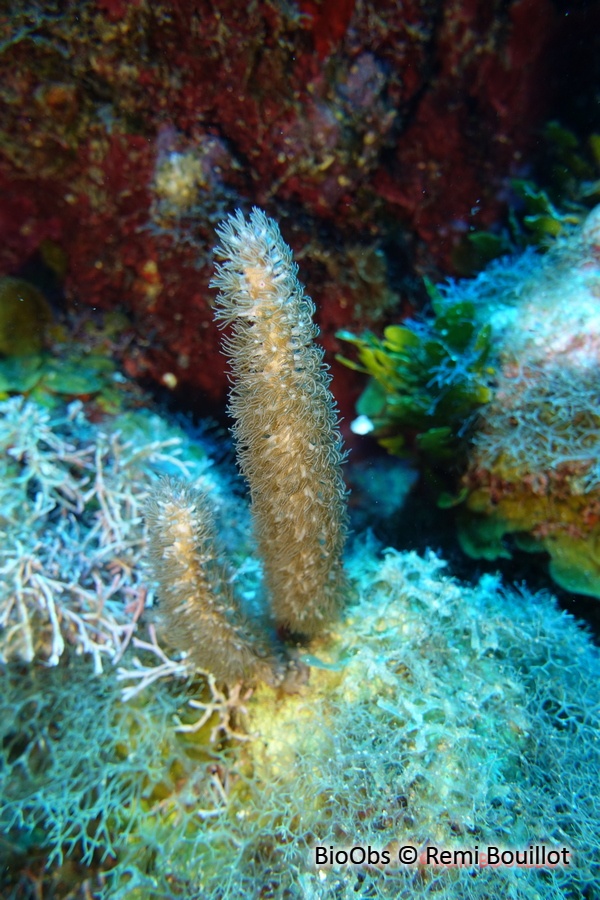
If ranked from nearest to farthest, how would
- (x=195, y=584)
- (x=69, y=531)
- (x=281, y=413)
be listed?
1. (x=281, y=413)
2. (x=195, y=584)
3. (x=69, y=531)

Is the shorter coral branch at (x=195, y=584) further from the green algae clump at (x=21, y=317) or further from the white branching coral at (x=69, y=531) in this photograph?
the green algae clump at (x=21, y=317)

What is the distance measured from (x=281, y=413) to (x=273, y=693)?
1348 mm

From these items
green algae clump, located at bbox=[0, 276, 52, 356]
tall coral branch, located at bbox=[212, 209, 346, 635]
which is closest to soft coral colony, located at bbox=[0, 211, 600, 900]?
tall coral branch, located at bbox=[212, 209, 346, 635]

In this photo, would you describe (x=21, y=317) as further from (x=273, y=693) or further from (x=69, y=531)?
(x=273, y=693)

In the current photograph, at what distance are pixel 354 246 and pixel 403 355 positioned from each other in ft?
2.85

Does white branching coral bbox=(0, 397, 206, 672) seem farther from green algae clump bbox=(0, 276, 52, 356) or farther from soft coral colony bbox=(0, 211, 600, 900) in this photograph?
green algae clump bbox=(0, 276, 52, 356)

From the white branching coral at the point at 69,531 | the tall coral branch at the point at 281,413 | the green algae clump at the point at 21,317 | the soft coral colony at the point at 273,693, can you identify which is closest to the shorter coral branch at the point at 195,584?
the soft coral colony at the point at 273,693

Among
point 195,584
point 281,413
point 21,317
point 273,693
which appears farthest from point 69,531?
point 281,413

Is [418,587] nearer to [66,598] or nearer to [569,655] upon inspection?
[569,655]

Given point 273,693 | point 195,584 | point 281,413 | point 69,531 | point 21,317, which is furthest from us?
point 21,317

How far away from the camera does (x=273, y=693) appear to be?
2303mm

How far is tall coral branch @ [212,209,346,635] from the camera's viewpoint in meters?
1.64

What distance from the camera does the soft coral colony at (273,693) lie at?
1.78m

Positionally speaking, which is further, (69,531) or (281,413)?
(69,531)
